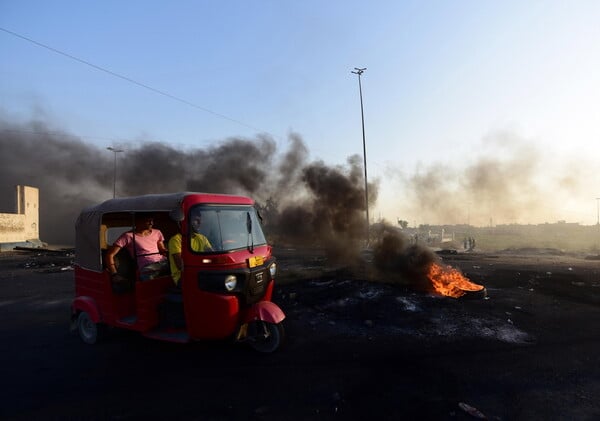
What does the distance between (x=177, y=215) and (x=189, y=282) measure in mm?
943

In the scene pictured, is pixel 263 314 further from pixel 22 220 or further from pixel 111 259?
pixel 22 220

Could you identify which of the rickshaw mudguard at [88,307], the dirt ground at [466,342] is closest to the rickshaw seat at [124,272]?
the rickshaw mudguard at [88,307]

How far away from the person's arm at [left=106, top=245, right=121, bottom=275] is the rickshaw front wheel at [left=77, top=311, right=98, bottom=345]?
1.10 m

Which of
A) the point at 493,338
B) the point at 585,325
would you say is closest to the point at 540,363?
the point at 493,338

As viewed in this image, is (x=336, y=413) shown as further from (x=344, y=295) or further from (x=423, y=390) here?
(x=344, y=295)

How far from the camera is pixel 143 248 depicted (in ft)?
19.6

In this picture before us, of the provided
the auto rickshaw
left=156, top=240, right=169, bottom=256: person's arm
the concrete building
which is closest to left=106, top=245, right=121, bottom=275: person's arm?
the auto rickshaw

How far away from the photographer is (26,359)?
5.44 m

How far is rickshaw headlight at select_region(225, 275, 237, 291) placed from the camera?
4816 mm

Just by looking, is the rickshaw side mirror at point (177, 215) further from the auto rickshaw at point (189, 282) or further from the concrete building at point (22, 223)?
the concrete building at point (22, 223)

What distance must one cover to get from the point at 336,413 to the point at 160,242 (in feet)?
13.7

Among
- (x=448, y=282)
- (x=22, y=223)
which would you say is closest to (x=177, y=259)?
(x=448, y=282)

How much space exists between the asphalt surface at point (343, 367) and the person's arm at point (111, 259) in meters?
1.33

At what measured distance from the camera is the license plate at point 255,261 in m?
5.18
